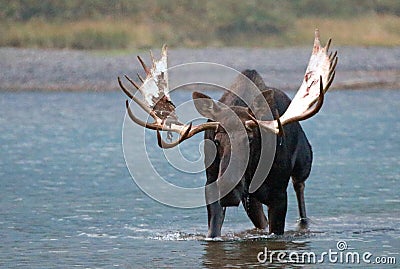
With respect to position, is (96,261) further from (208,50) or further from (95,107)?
(208,50)

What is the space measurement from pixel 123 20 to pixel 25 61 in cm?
593

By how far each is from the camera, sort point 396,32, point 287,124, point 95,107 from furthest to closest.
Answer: point 396,32 → point 95,107 → point 287,124

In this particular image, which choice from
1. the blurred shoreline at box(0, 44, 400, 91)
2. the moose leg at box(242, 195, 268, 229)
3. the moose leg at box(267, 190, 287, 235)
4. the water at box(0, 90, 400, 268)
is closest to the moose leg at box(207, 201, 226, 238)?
the water at box(0, 90, 400, 268)

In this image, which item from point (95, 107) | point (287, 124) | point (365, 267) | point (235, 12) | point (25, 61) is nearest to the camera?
point (365, 267)

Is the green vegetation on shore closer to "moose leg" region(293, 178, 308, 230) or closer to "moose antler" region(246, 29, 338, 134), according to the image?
"moose leg" region(293, 178, 308, 230)

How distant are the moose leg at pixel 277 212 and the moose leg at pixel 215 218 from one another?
1.26 ft

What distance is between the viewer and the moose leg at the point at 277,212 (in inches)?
417

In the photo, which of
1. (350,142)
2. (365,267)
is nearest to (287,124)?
(365,267)

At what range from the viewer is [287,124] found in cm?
1055

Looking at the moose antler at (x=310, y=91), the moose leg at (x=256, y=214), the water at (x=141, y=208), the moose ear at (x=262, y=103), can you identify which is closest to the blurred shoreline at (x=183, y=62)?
the water at (x=141, y=208)

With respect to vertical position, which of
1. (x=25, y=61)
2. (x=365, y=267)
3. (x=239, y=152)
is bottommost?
(x=365, y=267)

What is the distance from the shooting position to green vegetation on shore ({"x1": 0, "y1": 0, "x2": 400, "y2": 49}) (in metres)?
31.5

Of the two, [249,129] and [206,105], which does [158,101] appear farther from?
[249,129]

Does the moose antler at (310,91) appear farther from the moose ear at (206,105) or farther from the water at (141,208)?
the water at (141,208)
